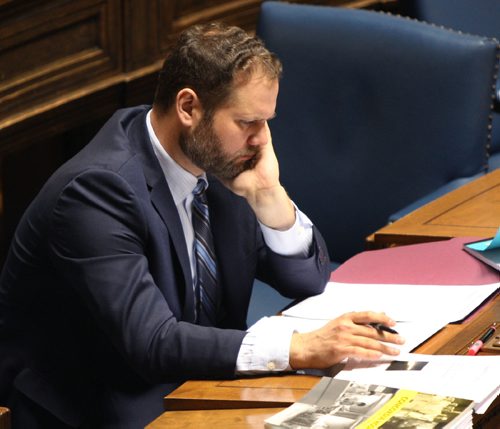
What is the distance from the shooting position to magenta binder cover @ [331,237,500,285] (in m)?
2.63

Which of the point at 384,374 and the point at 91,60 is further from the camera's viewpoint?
the point at 91,60

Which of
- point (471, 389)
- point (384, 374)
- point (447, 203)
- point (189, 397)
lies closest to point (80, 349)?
point (189, 397)

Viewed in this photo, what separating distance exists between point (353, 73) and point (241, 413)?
5.21 ft

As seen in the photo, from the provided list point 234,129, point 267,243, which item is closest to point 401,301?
point 267,243

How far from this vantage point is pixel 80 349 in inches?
98.8

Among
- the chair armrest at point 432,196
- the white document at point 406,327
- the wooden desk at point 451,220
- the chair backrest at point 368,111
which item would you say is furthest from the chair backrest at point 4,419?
the chair backrest at point 368,111

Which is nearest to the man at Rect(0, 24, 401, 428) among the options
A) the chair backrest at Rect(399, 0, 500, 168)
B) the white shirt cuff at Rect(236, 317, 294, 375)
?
the white shirt cuff at Rect(236, 317, 294, 375)

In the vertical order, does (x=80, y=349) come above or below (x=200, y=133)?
below

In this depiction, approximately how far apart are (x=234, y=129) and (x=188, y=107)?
0.10 m

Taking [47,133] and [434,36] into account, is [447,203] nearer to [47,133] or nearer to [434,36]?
[434,36]

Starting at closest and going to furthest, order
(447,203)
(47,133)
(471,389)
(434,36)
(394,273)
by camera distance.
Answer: (471,389) < (394,273) < (447,203) < (434,36) < (47,133)

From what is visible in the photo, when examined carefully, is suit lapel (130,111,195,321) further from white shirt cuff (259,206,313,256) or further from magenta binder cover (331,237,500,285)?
magenta binder cover (331,237,500,285)

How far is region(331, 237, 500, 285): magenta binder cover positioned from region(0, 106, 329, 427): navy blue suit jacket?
88 mm

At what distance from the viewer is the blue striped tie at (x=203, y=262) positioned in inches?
103
